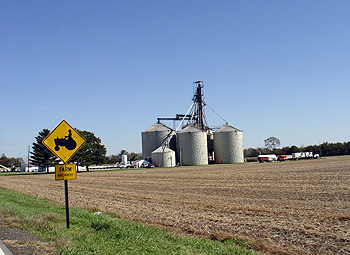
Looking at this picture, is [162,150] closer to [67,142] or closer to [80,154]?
[80,154]

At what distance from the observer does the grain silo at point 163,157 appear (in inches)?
3671

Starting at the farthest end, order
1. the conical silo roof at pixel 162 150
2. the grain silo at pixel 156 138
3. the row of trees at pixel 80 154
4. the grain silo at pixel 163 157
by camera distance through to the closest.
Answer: the grain silo at pixel 156 138, the conical silo roof at pixel 162 150, the grain silo at pixel 163 157, the row of trees at pixel 80 154

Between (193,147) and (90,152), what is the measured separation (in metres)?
26.6

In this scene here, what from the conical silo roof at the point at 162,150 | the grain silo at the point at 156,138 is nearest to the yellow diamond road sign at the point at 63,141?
the conical silo roof at the point at 162,150

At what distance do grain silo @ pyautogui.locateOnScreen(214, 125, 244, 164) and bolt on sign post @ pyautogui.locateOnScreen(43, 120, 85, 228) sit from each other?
291 feet

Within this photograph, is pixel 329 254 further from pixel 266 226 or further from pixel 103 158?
pixel 103 158

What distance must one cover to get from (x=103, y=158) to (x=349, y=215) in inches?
3232

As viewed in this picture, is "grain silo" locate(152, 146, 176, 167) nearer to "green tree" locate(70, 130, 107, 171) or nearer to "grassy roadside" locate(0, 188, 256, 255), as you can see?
"green tree" locate(70, 130, 107, 171)

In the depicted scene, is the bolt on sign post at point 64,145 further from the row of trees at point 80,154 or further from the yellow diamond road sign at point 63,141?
the row of trees at point 80,154

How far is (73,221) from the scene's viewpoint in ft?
42.0

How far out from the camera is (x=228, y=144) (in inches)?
3893

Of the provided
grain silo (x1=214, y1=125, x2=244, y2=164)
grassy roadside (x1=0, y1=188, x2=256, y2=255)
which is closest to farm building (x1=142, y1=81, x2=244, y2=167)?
grain silo (x1=214, y1=125, x2=244, y2=164)

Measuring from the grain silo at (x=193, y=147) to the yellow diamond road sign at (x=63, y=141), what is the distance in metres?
84.4

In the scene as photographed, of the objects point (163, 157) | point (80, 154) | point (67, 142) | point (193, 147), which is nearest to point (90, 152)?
point (80, 154)
